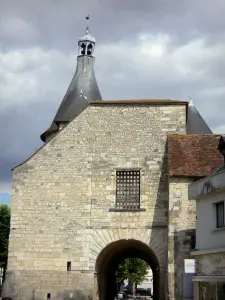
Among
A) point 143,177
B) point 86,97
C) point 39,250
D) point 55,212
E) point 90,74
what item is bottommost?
point 39,250

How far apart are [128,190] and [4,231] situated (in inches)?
630

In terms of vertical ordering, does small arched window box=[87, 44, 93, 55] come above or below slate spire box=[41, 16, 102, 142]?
above

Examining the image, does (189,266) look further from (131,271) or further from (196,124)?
(131,271)

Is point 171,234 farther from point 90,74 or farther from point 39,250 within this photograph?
point 90,74

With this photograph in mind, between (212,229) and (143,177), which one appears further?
(143,177)

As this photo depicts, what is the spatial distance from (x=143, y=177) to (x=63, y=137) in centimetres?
375

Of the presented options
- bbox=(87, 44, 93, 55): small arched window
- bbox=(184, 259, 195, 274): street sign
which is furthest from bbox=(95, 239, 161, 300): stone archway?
bbox=(87, 44, 93, 55): small arched window

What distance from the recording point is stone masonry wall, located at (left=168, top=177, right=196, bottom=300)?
A: 17469mm

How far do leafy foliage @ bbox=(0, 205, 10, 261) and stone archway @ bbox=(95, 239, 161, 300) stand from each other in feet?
30.6

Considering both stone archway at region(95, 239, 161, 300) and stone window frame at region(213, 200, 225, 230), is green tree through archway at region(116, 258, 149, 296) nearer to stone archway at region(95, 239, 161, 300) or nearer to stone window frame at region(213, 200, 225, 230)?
stone archway at region(95, 239, 161, 300)

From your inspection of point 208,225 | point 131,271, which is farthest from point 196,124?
point 131,271

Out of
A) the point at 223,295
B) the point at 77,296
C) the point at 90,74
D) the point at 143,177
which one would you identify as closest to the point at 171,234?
the point at 143,177

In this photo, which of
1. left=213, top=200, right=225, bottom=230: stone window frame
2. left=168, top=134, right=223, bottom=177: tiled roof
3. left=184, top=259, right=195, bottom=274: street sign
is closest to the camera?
Answer: left=213, top=200, right=225, bottom=230: stone window frame

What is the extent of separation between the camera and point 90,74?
3000 centimetres
